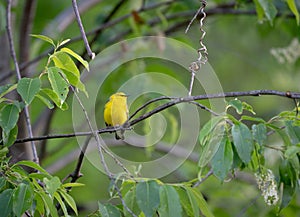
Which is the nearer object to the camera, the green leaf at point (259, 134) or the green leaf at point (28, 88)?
the green leaf at point (28, 88)

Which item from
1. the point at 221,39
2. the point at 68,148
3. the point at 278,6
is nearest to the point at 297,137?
the point at 278,6

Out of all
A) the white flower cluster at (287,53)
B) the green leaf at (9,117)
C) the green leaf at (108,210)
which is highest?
the green leaf at (9,117)

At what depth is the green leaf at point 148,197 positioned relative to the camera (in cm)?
189

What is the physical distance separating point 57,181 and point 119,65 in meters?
2.23

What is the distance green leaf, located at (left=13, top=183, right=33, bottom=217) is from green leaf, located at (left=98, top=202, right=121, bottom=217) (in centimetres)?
24

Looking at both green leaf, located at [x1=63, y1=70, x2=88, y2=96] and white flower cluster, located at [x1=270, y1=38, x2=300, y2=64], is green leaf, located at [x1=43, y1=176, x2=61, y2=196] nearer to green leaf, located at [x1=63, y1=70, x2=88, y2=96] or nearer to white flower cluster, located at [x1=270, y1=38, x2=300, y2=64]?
green leaf, located at [x1=63, y1=70, x2=88, y2=96]

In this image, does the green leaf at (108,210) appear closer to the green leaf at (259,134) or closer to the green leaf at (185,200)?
the green leaf at (185,200)

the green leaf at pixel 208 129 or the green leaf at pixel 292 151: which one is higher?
the green leaf at pixel 208 129

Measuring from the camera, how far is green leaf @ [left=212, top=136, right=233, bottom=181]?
1.95 metres

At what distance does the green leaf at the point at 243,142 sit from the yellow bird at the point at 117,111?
971mm

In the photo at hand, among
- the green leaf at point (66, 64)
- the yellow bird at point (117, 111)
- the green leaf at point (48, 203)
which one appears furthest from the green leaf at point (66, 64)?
the yellow bird at point (117, 111)

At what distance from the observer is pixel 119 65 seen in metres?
3.99

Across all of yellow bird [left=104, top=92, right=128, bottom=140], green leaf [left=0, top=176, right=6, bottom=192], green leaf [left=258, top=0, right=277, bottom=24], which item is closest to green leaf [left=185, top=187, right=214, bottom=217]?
green leaf [left=0, top=176, right=6, bottom=192]

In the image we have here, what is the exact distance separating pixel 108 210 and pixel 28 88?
18.6 inches
